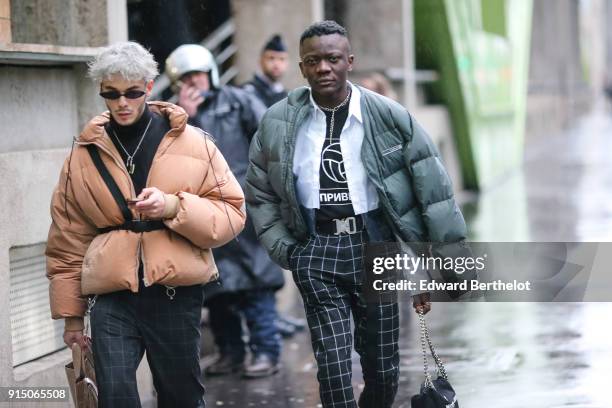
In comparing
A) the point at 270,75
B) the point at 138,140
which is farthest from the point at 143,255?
the point at 270,75

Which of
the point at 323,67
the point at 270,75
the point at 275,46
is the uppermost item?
the point at 275,46

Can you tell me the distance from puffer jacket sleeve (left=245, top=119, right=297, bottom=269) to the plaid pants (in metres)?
0.12

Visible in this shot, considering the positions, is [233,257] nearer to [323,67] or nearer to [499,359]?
[499,359]

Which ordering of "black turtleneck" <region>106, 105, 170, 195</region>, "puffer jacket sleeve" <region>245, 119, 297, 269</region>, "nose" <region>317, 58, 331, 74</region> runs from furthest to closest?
"puffer jacket sleeve" <region>245, 119, 297, 269</region> < "nose" <region>317, 58, 331, 74</region> < "black turtleneck" <region>106, 105, 170, 195</region>

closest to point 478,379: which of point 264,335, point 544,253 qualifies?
point 264,335

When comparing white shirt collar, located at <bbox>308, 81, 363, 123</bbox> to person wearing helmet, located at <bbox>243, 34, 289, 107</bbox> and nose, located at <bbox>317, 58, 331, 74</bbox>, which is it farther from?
person wearing helmet, located at <bbox>243, 34, 289, 107</bbox>

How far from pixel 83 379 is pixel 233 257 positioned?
3047 mm

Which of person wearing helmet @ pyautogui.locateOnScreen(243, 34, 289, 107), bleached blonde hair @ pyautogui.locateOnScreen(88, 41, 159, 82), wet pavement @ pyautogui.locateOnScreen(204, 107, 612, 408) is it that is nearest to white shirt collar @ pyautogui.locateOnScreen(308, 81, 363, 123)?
bleached blonde hair @ pyautogui.locateOnScreen(88, 41, 159, 82)

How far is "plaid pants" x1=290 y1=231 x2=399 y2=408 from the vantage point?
5.34 meters

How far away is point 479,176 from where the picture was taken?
1978 cm

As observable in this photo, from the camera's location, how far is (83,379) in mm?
4953

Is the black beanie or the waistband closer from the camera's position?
the waistband

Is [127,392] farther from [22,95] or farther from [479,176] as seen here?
[479,176]

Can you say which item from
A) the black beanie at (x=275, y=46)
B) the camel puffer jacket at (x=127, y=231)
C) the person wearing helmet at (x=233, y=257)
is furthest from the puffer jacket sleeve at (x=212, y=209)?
the black beanie at (x=275, y=46)
